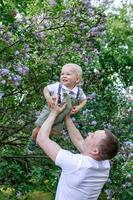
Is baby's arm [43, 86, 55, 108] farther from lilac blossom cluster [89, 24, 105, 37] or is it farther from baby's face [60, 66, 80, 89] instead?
lilac blossom cluster [89, 24, 105, 37]

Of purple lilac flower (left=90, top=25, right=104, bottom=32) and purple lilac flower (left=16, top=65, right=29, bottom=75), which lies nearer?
purple lilac flower (left=16, top=65, right=29, bottom=75)

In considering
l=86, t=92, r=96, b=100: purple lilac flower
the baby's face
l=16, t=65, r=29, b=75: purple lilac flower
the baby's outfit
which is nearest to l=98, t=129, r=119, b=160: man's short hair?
the baby's outfit

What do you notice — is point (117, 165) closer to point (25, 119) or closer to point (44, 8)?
point (25, 119)

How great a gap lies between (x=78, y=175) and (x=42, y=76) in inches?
129

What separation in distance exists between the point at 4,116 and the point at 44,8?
143 cm

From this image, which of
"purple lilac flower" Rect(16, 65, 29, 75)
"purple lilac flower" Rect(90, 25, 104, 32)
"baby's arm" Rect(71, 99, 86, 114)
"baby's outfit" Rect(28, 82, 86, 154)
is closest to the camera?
"baby's outfit" Rect(28, 82, 86, 154)

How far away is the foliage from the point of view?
17.8ft

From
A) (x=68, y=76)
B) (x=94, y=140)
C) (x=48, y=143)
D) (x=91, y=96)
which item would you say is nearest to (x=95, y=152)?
(x=94, y=140)

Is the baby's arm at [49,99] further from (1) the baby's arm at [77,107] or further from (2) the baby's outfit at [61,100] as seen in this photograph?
(1) the baby's arm at [77,107]

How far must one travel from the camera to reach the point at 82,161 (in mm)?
2875

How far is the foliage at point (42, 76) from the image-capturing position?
5.41 meters

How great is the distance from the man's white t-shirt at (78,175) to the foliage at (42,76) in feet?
8.14

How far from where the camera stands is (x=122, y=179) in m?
5.62

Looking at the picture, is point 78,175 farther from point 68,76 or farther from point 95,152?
point 68,76
